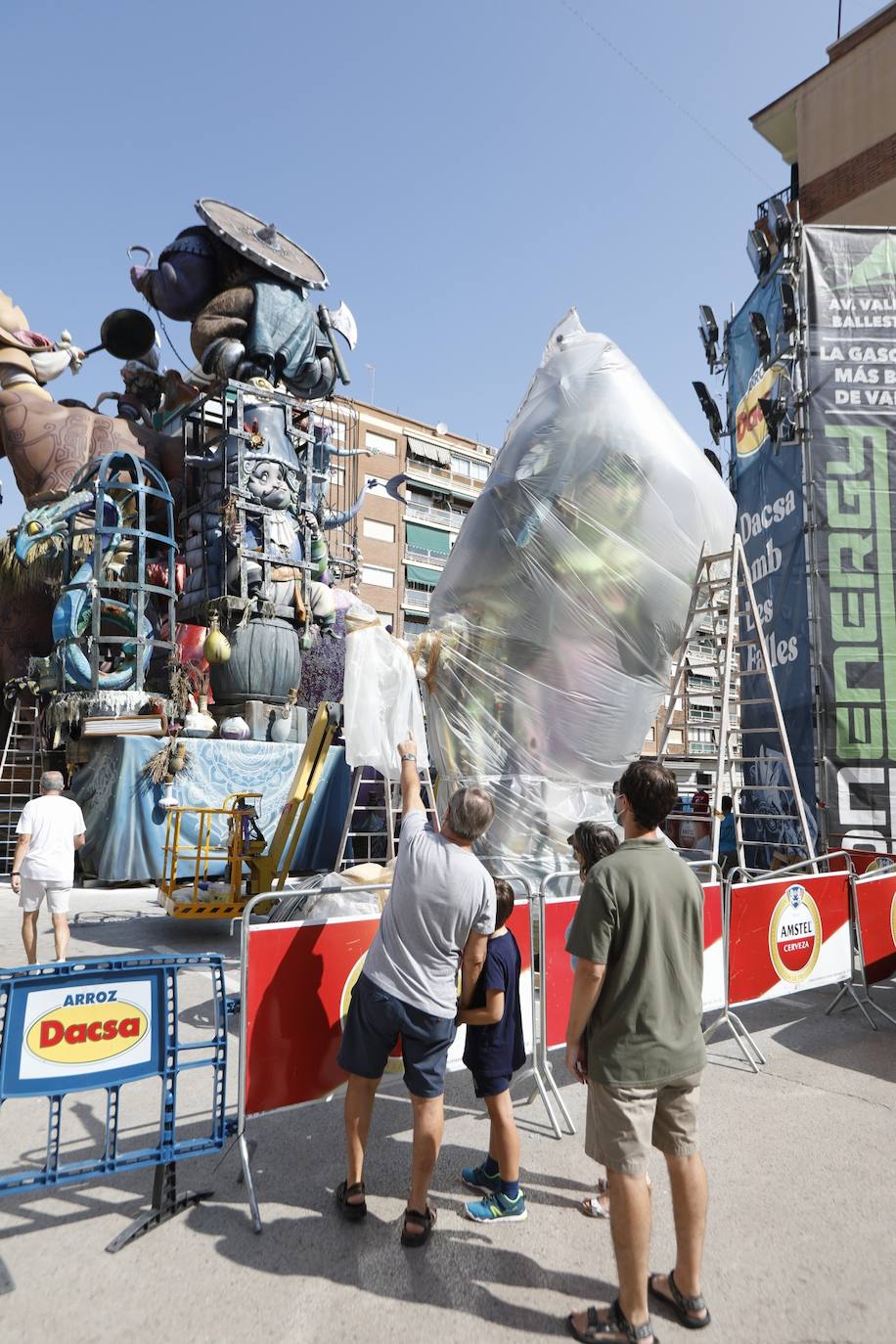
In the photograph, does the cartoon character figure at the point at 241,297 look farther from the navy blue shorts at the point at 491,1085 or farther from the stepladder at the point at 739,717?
the navy blue shorts at the point at 491,1085

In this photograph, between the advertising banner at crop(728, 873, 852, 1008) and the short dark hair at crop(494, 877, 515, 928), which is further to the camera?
the advertising banner at crop(728, 873, 852, 1008)

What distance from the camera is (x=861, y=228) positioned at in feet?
39.9

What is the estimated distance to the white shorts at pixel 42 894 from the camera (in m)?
6.73

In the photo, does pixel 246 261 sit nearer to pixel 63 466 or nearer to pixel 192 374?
pixel 192 374

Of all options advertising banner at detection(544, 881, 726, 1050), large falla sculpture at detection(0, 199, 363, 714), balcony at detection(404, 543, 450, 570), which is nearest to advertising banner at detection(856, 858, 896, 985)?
advertising banner at detection(544, 881, 726, 1050)

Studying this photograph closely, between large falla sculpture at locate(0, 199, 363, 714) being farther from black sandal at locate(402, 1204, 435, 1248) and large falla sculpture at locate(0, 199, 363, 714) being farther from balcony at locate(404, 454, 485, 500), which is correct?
balcony at locate(404, 454, 485, 500)

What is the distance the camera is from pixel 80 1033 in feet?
10.2

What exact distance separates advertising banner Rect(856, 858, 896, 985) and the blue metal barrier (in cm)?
474

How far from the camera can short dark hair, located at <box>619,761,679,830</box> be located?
2.77 meters

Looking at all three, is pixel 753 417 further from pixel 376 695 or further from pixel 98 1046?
pixel 98 1046

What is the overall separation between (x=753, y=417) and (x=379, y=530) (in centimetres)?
3143

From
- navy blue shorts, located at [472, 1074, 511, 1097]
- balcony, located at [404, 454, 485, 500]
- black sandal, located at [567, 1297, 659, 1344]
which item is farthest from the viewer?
balcony, located at [404, 454, 485, 500]

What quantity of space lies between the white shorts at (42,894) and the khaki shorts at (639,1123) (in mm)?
5498

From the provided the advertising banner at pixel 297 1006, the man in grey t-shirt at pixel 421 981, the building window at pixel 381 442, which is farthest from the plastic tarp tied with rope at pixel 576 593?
the building window at pixel 381 442
